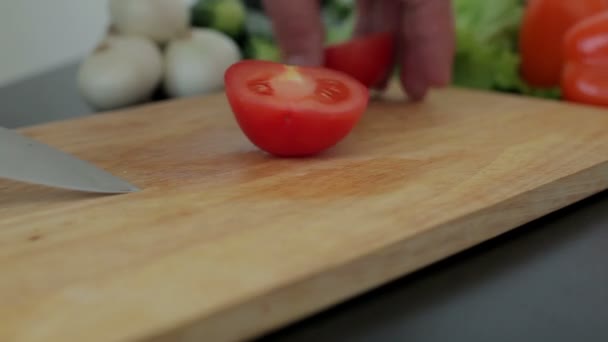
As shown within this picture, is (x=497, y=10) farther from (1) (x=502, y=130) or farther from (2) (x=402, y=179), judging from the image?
(2) (x=402, y=179)

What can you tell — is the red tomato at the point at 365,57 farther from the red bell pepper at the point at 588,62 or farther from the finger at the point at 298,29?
the red bell pepper at the point at 588,62

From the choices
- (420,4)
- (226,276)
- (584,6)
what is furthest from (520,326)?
(584,6)

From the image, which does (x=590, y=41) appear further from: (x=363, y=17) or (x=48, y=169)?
(x=48, y=169)

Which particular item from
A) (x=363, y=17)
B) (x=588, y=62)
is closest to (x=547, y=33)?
(x=588, y=62)

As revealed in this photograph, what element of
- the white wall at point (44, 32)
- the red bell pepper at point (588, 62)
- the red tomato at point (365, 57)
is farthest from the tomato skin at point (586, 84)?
the white wall at point (44, 32)

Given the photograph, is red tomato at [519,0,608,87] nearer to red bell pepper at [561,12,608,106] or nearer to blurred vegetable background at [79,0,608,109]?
blurred vegetable background at [79,0,608,109]

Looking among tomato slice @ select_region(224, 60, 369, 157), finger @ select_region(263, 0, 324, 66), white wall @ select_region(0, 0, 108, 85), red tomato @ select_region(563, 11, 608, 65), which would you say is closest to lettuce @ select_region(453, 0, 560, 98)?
red tomato @ select_region(563, 11, 608, 65)
